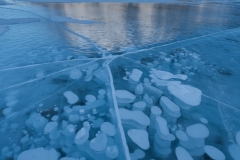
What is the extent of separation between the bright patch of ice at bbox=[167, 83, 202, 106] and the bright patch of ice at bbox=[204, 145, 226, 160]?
528mm

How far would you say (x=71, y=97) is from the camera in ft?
5.69

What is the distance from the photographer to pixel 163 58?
2672 mm

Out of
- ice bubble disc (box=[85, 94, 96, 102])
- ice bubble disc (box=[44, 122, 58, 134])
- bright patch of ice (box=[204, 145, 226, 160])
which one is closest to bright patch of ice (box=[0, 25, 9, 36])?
ice bubble disc (box=[85, 94, 96, 102])

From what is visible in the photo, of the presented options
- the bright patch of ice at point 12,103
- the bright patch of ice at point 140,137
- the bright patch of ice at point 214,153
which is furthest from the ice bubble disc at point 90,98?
the bright patch of ice at point 214,153

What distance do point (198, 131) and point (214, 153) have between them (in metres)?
0.20

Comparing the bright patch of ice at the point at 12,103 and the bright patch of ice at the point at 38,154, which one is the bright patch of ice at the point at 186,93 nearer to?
the bright patch of ice at the point at 38,154

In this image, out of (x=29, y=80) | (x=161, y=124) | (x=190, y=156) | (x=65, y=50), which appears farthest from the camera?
(x=65, y=50)

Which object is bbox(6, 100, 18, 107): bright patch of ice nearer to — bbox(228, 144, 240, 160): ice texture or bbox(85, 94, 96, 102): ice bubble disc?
bbox(85, 94, 96, 102): ice bubble disc

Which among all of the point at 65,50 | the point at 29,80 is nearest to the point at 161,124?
the point at 29,80

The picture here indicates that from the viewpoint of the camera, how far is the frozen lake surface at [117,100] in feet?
4.06

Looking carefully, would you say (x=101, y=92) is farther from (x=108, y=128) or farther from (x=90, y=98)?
(x=108, y=128)

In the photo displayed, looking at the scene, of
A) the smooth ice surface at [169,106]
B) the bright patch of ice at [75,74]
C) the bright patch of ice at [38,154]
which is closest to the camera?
the bright patch of ice at [38,154]

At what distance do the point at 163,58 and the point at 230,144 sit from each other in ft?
5.46

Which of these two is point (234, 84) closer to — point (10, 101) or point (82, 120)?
point (82, 120)
